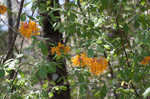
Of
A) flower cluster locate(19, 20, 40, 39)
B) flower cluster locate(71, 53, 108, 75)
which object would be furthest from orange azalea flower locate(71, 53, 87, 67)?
flower cluster locate(19, 20, 40, 39)

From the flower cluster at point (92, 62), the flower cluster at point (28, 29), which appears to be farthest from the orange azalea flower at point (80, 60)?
the flower cluster at point (28, 29)

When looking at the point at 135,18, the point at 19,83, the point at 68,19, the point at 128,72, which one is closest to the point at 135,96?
the point at 128,72

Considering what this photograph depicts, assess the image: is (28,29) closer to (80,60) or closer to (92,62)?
(80,60)

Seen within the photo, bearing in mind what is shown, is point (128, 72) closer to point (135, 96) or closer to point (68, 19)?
point (135, 96)

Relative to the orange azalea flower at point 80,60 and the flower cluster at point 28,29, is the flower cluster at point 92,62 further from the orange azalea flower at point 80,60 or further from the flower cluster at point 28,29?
the flower cluster at point 28,29

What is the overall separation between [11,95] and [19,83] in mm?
169

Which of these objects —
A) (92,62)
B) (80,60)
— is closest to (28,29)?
(80,60)

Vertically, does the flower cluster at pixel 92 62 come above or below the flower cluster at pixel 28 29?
below

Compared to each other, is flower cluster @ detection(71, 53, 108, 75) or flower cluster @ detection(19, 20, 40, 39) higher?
flower cluster @ detection(19, 20, 40, 39)

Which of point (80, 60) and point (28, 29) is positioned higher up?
point (28, 29)

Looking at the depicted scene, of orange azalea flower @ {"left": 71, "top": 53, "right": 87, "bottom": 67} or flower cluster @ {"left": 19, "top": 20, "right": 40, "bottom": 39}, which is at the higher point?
flower cluster @ {"left": 19, "top": 20, "right": 40, "bottom": 39}

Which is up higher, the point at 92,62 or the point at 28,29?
the point at 28,29

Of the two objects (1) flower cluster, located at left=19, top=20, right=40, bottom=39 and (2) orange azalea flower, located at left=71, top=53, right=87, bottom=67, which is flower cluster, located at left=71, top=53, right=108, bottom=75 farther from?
→ (1) flower cluster, located at left=19, top=20, right=40, bottom=39

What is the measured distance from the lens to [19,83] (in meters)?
2.20
